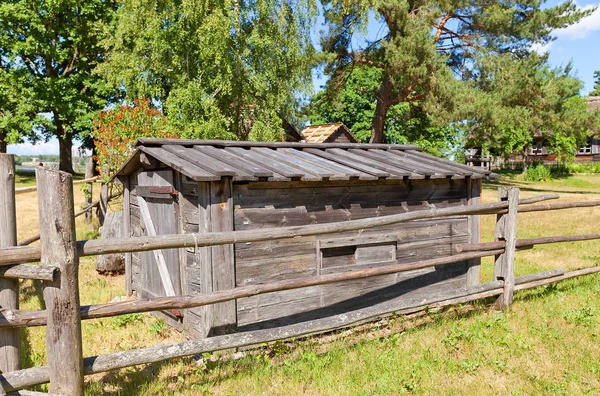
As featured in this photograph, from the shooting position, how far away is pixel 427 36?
2112 centimetres

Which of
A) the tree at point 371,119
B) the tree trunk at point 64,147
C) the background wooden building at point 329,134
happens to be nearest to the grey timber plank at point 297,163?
the background wooden building at point 329,134

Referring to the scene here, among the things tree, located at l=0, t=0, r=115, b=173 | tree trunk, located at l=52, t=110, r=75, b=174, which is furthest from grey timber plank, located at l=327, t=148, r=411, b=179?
tree trunk, located at l=52, t=110, r=75, b=174

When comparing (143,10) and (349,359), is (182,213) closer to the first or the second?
(349,359)

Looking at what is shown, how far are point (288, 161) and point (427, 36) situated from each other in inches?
663

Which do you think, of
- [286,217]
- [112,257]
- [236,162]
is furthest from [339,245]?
[112,257]

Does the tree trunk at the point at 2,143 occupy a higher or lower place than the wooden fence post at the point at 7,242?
higher

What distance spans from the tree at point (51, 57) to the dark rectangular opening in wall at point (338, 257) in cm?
2263

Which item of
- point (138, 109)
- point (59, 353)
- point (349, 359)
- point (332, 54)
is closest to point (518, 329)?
point (349, 359)

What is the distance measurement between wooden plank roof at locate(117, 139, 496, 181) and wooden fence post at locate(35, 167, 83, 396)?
1.80m

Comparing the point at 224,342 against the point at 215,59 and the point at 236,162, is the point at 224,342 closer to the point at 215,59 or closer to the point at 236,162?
the point at 236,162

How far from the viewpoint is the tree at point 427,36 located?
69.3ft

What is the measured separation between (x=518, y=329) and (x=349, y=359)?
2.23m

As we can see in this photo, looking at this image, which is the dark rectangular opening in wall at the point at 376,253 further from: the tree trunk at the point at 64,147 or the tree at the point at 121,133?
the tree trunk at the point at 64,147

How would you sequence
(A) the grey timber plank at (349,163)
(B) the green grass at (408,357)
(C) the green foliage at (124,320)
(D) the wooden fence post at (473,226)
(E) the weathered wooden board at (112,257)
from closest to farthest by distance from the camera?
1. (B) the green grass at (408,357)
2. (A) the grey timber plank at (349,163)
3. (C) the green foliage at (124,320)
4. (D) the wooden fence post at (473,226)
5. (E) the weathered wooden board at (112,257)
